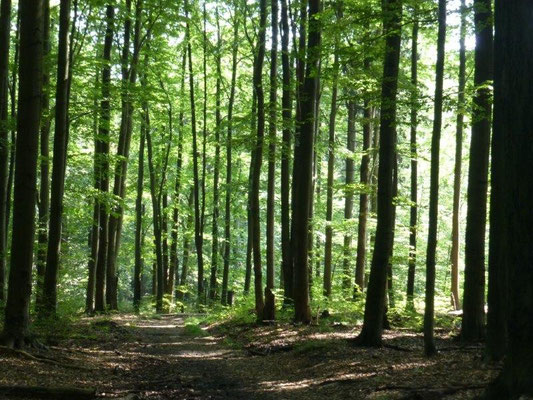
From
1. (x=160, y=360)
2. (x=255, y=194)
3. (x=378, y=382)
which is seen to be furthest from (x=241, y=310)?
(x=378, y=382)

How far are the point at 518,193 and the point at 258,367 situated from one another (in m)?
7.10

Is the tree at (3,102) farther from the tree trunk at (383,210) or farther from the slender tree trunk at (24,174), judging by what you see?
the tree trunk at (383,210)

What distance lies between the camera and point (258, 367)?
10.5m

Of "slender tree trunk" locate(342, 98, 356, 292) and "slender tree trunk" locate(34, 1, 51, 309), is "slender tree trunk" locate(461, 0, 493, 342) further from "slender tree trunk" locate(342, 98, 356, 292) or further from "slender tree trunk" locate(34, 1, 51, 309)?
"slender tree trunk" locate(34, 1, 51, 309)

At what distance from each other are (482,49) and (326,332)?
23.8 ft

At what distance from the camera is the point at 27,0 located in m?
8.66

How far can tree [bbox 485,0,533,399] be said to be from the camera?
15.4 feet

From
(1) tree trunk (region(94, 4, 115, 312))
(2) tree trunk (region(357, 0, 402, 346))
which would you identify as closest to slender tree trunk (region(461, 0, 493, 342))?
(2) tree trunk (region(357, 0, 402, 346))

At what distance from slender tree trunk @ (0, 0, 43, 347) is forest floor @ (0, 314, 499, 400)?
646 millimetres

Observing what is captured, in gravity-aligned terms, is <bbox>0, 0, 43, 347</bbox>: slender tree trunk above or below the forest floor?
above

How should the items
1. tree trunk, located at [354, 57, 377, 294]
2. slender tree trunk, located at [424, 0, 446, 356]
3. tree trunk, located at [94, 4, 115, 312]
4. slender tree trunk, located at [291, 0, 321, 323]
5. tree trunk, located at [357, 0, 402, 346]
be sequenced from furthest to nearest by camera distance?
tree trunk, located at [354, 57, 377, 294] < tree trunk, located at [94, 4, 115, 312] < slender tree trunk, located at [291, 0, 321, 323] < tree trunk, located at [357, 0, 402, 346] < slender tree trunk, located at [424, 0, 446, 356]

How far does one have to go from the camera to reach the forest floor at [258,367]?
23.7 ft

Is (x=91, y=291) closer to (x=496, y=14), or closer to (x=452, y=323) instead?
(x=452, y=323)

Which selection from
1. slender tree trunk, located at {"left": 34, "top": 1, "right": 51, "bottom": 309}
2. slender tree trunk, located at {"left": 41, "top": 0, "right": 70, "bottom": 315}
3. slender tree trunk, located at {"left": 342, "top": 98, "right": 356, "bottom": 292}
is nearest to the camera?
slender tree trunk, located at {"left": 41, "top": 0, "right": 70, "bottom": 315}
